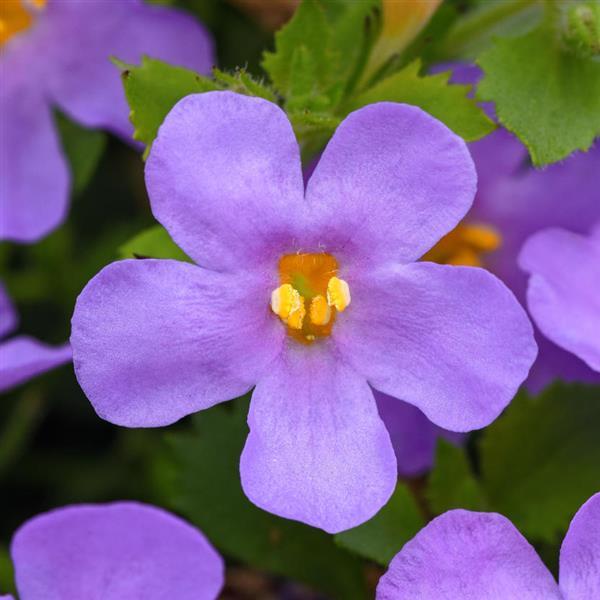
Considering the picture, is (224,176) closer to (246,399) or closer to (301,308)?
(301,308)

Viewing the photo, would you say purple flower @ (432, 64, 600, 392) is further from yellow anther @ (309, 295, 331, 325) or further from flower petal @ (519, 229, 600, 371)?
yellow anther @ (309, 295, 331, 325)

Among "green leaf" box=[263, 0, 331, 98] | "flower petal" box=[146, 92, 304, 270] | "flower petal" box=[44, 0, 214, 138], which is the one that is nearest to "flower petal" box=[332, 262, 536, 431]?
"flower petal" box=[146, 92, 304, 270]

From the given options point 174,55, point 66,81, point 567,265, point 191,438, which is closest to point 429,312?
point 567,265

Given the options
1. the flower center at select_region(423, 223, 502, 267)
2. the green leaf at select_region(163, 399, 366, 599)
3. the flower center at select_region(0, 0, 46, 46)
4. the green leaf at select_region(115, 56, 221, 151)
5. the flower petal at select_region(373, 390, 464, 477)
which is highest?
the green leaf at select_region(115, 56, 221, 151)

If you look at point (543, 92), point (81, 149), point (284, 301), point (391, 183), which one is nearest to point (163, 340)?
point (284, 301)

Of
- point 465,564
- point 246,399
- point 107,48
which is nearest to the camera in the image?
point 465,564

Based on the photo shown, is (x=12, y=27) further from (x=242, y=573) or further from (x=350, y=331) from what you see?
(x=242, y=573)

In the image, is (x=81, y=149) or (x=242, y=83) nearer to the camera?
(x=242, y=83)
